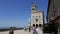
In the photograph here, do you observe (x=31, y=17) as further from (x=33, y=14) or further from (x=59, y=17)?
(x=59, y=17)

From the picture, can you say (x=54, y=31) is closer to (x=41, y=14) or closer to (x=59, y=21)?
(x=59, y=21)

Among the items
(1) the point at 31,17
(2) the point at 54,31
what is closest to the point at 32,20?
(1) the point at 31,17

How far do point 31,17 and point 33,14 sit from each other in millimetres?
1710

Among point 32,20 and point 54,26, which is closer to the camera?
point 54,26

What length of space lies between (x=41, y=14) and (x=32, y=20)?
312cm

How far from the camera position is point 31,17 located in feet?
152

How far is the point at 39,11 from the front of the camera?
161ft

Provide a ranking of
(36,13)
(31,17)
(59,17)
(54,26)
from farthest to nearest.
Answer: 1. (36,13)
2. (31,17)
3. (54,26)
4. (59,17)

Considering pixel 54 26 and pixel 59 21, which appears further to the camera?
pixel 54 26

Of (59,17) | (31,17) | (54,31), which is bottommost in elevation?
(54,31)

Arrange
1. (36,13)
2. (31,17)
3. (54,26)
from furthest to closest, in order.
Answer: (36,13) → (31,17) → (54,26)

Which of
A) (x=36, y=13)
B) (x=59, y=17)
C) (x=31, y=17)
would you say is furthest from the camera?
(x=36, y=13)

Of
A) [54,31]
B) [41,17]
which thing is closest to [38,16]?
[41,17]

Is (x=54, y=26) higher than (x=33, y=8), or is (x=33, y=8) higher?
(x=33, y=8)
